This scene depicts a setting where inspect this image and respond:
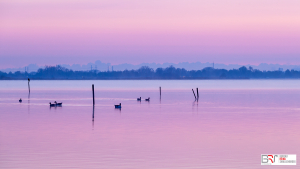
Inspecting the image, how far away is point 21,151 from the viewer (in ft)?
77.2

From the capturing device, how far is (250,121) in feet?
126

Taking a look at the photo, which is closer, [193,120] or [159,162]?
[159,162]

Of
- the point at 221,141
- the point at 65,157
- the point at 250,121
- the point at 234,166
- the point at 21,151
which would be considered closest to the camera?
the point at 234,166

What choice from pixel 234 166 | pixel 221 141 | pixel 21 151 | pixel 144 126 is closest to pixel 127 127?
pixel 144 126

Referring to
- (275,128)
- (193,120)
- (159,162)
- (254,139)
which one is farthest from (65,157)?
(193,120)

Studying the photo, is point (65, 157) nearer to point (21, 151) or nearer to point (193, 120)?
point (21, 151)

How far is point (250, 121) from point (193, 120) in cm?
448

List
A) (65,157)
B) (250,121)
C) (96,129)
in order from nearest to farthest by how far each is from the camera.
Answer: (65,157) < (96,129) < (250,121)

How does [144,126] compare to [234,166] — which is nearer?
[234,166]

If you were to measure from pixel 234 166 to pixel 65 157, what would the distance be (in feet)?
24.0

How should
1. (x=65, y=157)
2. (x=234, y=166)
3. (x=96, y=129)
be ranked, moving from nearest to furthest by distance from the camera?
(x=234, y=166) < (x=65, y=157) < (x=96, y=129)

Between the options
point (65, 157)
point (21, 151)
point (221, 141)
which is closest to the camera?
point (65, 157)

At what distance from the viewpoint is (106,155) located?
2233cm

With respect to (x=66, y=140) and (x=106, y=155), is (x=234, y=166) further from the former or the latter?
(x=66, y=140)
